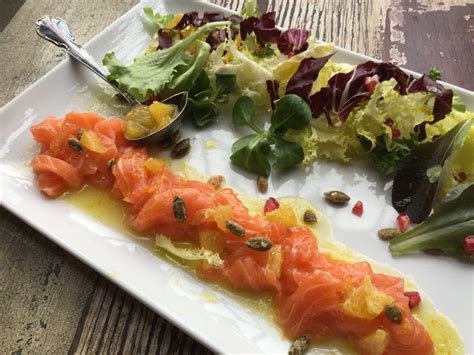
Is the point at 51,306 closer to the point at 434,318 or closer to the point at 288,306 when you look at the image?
the point at 288,306

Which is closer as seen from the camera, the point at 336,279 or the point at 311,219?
the point at 336,279

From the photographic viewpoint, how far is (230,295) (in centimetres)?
260

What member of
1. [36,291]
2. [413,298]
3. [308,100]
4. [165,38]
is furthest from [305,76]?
[36,291]

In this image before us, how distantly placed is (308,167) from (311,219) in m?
0.39

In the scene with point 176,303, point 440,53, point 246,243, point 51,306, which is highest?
point 440,53

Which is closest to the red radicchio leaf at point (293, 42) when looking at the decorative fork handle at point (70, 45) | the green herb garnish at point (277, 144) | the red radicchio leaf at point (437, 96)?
the green herb garnish at point (277, 144)

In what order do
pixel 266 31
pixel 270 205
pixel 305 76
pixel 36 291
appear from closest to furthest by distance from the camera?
pixel 36 291, pixel 270 205, pixel 305 76, pixel 266 31

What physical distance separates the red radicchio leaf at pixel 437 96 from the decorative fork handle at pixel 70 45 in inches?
65.2

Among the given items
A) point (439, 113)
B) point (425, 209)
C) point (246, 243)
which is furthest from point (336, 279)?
point (439, 113)

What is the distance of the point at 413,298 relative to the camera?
248 centimetres

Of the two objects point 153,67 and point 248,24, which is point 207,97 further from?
point 248,24

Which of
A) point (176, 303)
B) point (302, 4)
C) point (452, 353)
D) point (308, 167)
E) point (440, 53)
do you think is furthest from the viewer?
point (302, 4)

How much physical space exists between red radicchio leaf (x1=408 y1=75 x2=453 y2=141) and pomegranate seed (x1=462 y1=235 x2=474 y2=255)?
0.67 metres

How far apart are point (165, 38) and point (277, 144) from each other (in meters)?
1.19
